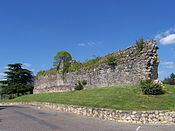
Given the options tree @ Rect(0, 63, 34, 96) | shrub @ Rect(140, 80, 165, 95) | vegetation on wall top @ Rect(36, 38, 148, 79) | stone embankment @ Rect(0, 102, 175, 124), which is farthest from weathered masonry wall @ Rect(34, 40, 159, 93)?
tree @ Rect(0, 63, 34, 96)

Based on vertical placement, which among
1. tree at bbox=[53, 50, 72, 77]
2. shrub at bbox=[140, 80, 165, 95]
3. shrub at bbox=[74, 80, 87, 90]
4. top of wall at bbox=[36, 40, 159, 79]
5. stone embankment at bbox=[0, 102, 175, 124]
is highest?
tree at bbox=[53, 50, 72, 77]

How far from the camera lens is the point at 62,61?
4697 cm

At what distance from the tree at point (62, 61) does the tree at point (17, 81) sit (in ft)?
49.6

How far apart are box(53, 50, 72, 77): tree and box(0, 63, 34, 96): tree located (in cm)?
1510

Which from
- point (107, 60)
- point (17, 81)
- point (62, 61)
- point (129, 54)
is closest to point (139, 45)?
point (129, 54)

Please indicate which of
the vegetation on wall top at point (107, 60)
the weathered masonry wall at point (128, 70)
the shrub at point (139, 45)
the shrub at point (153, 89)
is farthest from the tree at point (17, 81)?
the shrub at point (153, 89)

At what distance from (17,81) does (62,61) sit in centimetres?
2200

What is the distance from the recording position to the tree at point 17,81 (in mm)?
62469

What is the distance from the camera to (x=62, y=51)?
1967 inches

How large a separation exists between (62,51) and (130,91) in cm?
2722

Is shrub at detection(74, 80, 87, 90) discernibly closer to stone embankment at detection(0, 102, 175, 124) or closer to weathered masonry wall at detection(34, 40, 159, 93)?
weathered masonry wall at detection(34, 40, 159, 93)

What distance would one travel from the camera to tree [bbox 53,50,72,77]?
44591 millimetres

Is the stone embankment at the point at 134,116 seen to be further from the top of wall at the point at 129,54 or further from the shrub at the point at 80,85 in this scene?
the shrub at the point at 80,85

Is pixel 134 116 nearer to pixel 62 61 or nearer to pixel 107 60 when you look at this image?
pixel 107 60
